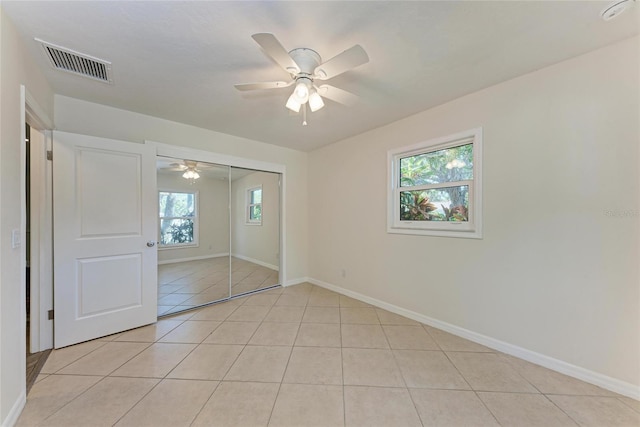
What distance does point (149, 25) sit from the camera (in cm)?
145

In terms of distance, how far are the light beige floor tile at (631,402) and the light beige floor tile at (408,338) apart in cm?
110

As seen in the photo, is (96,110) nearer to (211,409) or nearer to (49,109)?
(49,109)

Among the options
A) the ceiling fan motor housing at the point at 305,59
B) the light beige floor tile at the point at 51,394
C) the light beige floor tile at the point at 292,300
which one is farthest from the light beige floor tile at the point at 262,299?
the ceiling fan motor housing at the point at 305,59

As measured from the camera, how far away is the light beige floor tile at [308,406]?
1.39 m

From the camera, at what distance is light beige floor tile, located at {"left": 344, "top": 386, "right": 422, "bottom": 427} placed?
139cm

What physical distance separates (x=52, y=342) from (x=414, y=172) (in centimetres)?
408

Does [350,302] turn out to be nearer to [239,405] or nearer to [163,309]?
[239,405]

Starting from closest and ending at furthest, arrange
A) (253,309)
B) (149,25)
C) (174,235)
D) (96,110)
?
1. (149,25)
2. (96,110)
3. (253,309)
4. (174,235)

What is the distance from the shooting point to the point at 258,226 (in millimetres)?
4559

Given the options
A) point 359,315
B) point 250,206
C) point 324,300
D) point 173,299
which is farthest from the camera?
point 250,206

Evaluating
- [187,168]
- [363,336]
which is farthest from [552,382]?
[187,168]

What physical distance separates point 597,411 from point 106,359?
3611mm

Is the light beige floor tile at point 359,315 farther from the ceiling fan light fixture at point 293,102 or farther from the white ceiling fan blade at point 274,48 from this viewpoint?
the white ceiling fan blade at point 274,48

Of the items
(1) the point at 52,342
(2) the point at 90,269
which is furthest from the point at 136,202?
(1) the point at 52,342
